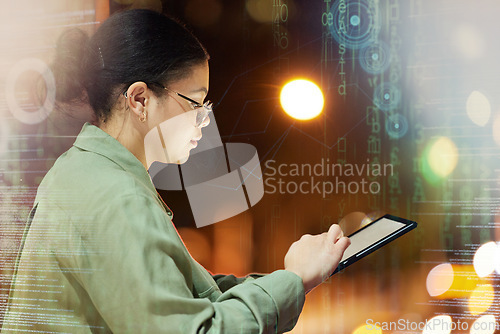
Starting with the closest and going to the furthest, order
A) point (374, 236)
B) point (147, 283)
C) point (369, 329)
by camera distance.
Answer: point (147, 283), point (374, 236), point (369, 329)

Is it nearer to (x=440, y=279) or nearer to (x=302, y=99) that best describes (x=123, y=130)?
(x=302, y=99)

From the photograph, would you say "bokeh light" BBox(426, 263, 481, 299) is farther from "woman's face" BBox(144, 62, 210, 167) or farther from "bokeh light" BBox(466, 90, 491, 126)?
"woman's face" BBox(144, 62, 210, 167)

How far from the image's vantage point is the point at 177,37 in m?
0.65

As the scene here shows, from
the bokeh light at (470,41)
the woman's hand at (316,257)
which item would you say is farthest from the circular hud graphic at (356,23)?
the woman's hand at (316,257)

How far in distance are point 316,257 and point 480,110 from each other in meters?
0.38

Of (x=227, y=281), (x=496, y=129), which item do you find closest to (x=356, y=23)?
(x=496, y=129)

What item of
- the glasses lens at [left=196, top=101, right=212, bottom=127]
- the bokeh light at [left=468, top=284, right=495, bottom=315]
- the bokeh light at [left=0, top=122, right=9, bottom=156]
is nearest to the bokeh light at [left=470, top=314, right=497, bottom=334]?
the bokeh light at [left=468, top=284, right=495, bottom=315]

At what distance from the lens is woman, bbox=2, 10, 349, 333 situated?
18.7 inches

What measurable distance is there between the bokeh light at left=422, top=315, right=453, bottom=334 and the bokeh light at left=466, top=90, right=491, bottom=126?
13.1 inches

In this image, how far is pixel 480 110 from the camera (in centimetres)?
73

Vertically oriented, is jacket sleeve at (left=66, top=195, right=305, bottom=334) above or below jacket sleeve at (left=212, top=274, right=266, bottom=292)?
above

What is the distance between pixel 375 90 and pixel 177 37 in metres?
0.37

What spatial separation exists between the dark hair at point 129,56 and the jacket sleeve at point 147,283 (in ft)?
0.64

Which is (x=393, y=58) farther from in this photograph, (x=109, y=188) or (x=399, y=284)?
(x=109, y=188)
